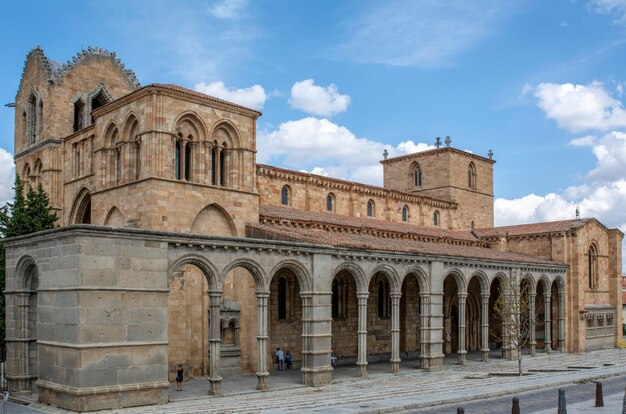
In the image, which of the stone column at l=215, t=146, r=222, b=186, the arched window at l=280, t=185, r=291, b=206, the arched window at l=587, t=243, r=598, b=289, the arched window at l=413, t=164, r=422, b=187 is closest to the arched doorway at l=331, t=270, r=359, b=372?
the arched window at l=280, t=185, r=291, b=206

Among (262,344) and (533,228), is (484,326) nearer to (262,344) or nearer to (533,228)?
(533,228)

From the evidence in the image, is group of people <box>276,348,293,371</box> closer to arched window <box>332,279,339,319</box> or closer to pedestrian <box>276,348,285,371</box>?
pedestrian <box>276,348,285,371</box>

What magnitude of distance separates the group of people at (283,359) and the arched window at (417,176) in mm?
24975

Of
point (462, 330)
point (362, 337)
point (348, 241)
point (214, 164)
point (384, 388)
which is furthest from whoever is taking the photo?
point (462, 330)

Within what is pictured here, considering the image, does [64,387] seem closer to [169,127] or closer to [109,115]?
[169,127]

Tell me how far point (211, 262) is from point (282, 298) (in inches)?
416

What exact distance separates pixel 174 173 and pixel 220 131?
140 inches

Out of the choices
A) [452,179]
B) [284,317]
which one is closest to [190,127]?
[284,317]

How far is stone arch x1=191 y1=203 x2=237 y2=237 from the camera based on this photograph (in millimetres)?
33000

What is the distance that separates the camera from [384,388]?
2989 centimetres

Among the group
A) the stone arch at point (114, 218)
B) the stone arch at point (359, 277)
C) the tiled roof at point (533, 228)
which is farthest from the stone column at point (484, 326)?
the stone arch at point (114, 218)

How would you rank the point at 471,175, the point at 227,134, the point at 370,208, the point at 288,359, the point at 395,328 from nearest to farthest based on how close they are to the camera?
the point at 227,134
the point at 395,328
the point at 288,359
the point at 370,208
the point at 471,175

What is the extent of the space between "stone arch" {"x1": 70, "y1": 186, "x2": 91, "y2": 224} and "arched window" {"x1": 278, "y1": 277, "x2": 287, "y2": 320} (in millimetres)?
11076

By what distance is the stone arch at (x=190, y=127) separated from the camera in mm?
32750
